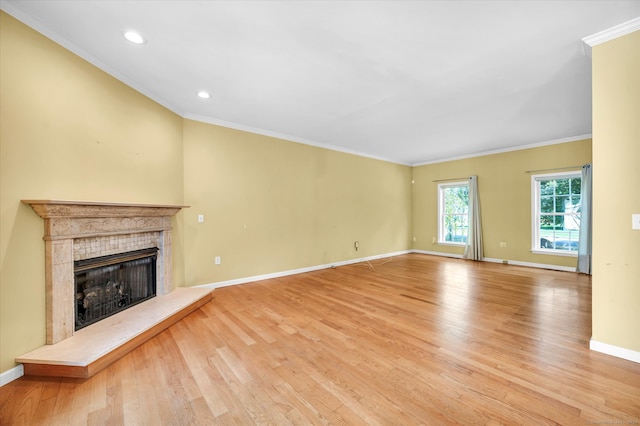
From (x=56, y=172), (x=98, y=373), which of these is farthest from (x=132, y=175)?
(x=98, y=373)

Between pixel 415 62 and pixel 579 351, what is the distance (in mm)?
2859

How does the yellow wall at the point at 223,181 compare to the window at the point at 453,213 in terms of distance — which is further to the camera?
the window at the point at 453,213

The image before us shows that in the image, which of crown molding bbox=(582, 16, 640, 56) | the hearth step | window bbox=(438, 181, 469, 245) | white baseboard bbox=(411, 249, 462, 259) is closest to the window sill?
window bbox=(438, 181, 469, 245)

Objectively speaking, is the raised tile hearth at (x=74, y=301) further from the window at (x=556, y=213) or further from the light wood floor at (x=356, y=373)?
the window at (x=556, y=213)

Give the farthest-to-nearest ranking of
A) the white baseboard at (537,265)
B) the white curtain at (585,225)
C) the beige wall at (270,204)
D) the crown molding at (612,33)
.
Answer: the white baseboard at (537,265) → the white curtain at (585,225) → the beige wall at (270,204) → the crown molding at (612,33)

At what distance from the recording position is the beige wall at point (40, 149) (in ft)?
5.74

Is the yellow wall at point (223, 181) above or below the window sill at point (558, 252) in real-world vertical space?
above

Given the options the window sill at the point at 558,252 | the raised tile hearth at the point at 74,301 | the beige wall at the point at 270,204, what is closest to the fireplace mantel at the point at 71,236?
the raised tile hearth at the point at 74,301

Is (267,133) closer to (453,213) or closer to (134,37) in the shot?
(134,37)

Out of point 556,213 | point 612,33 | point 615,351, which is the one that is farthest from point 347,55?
point 556,213

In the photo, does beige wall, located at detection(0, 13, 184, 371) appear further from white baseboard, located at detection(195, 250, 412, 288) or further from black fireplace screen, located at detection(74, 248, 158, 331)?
white baseboard, located at detection(195, 250, 412, 288)

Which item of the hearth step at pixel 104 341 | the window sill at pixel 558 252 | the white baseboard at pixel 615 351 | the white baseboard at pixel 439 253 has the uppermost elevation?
the window sill at pixel 558 252

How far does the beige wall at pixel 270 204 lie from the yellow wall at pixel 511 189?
90.5 inches

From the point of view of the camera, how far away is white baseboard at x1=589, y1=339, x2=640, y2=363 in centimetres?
191
